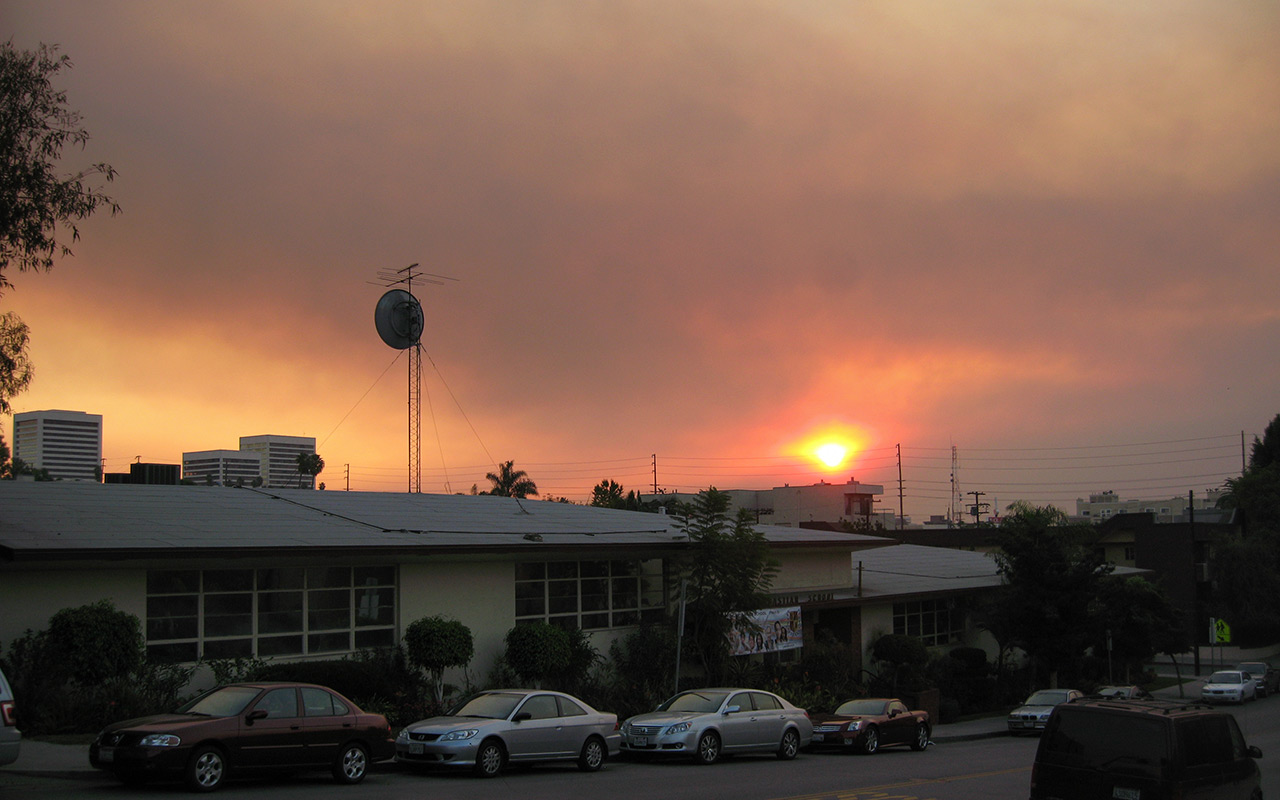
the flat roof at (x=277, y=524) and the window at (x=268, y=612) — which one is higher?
the flat roof at (x=277, y=524)

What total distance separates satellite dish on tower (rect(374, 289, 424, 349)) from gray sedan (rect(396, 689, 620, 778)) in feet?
65.4

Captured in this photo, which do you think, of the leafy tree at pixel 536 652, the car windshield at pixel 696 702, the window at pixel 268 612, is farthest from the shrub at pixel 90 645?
the car windshield at pixel 696 702

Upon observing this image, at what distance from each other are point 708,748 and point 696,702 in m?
1.14

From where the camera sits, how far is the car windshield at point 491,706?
18203mm

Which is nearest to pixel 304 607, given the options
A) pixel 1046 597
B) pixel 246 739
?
pixel 246 739

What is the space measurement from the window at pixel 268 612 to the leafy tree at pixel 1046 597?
24.7 meters

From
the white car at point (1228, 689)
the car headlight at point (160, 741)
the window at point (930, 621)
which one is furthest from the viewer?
the white car at point (1228, 689)

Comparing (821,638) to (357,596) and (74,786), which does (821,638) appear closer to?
(357,596)

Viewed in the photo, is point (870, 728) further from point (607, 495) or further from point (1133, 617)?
point (607, 495)

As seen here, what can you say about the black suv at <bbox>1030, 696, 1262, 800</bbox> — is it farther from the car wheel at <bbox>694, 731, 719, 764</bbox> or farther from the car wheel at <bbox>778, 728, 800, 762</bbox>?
the car wheel at <bbox>778, 728, 800, 762</bbox>

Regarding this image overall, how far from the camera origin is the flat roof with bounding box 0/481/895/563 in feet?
67.8

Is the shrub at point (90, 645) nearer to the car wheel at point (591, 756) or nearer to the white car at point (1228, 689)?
the car wheel at point (591, 756)

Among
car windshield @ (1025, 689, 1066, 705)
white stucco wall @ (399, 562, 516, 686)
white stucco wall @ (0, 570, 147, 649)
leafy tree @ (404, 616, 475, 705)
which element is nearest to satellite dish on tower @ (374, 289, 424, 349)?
white stucco wall @ (399, 562, 516, 686)

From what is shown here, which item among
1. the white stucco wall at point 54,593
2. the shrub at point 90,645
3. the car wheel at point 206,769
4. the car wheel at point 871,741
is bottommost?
the car wheel at point 871,741
